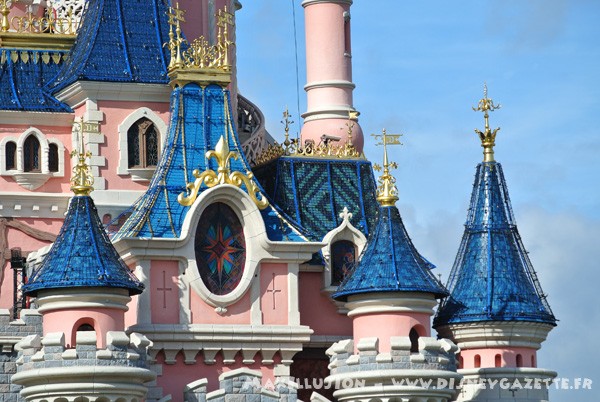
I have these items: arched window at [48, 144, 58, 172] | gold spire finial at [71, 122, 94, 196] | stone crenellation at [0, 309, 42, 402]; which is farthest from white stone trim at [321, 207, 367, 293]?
stone crenellation at [0, 309, 42, 402]

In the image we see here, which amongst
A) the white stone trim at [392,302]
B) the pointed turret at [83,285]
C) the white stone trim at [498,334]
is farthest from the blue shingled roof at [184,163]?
the white stone trim at [498,334]

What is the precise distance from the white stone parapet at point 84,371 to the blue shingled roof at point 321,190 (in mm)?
6713

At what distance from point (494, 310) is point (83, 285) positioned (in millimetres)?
8307

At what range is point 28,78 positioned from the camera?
44188 mm

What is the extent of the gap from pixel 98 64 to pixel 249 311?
620 cm

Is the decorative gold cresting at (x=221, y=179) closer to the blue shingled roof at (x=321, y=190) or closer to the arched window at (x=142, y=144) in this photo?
the blue shingled roof at (x=321, y=190)

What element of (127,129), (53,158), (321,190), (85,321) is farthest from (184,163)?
(85,321)

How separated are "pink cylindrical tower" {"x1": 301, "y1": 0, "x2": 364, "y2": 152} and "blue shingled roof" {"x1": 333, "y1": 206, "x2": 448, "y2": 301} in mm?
5652

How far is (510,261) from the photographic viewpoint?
41.7 m

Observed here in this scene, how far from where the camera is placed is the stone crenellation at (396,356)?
38.0m

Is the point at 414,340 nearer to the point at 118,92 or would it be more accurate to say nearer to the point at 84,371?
the point at 84,371

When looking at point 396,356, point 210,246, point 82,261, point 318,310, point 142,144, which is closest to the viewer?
point 82,261

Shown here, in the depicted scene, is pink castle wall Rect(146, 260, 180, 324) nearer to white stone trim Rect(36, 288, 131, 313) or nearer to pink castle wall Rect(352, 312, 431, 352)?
white stone trim Rect(36, 288, 131, 313)

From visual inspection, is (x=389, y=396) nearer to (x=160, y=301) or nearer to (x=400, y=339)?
(x=400, y=339)
